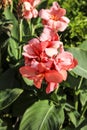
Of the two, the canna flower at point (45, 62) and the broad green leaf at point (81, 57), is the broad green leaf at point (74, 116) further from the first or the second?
the canna flower at point (45, 62)

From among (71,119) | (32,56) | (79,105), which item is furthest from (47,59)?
(79,105)

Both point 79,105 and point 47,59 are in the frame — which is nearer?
point 47,59

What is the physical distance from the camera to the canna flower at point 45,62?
5.35 ft

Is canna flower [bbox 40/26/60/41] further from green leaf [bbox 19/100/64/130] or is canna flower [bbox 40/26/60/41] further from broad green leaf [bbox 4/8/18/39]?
broad green leaf [bbox 4/8/18/39]

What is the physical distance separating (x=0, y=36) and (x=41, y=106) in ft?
2.17

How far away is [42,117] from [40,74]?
0.43 metres

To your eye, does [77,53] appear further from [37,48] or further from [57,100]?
[37,48]

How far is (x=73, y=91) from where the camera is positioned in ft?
7.79

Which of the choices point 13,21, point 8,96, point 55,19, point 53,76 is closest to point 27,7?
point 55,19

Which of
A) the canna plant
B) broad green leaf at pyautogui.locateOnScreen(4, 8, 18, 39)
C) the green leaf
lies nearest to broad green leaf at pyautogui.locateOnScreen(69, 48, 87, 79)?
the canna plant

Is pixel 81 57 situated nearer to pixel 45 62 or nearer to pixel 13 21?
pixel 45 62

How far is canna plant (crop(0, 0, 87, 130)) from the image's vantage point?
5.46 feet

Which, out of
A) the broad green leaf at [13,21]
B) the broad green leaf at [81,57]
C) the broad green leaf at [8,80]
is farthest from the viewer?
the broad green leaf at [13,21]

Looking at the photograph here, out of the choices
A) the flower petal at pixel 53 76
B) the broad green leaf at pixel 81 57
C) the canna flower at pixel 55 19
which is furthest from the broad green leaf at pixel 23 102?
the flower petal at pixel 53 76
